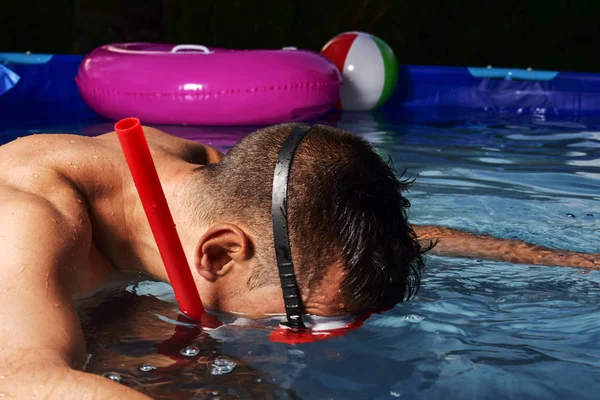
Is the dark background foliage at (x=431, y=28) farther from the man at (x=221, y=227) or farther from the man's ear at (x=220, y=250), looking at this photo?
the man's ear at (x=220, y=250)

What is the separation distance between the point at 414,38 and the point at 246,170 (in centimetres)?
906

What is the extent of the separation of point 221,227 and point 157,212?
165 mm

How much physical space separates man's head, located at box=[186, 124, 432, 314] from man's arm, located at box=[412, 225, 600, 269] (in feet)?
2.85

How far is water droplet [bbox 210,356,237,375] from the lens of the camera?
6.33ft

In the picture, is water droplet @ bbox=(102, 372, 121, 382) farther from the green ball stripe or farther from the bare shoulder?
the green ball stripe

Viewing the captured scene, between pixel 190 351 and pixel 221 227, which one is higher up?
pixel 221 227

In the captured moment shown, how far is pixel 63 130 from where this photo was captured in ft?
19.1

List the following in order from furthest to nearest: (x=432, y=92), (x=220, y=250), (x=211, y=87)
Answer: (x=432, y=92)
(x=211, y=87)
(x=220, y=250)

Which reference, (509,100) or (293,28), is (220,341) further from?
(293,28)

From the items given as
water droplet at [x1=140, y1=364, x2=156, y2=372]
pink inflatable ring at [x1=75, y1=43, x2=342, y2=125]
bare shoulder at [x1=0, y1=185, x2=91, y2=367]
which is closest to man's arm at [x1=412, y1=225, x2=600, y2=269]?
water droplet at [x1=140, y1=364, x2=156, y2=372]

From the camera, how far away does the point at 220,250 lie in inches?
79.9

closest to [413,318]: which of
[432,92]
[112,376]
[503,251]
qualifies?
[503,251]

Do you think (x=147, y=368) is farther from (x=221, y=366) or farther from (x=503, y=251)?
(x=503, y=251)

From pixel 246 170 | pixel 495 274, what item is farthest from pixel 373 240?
pixel 495 274
